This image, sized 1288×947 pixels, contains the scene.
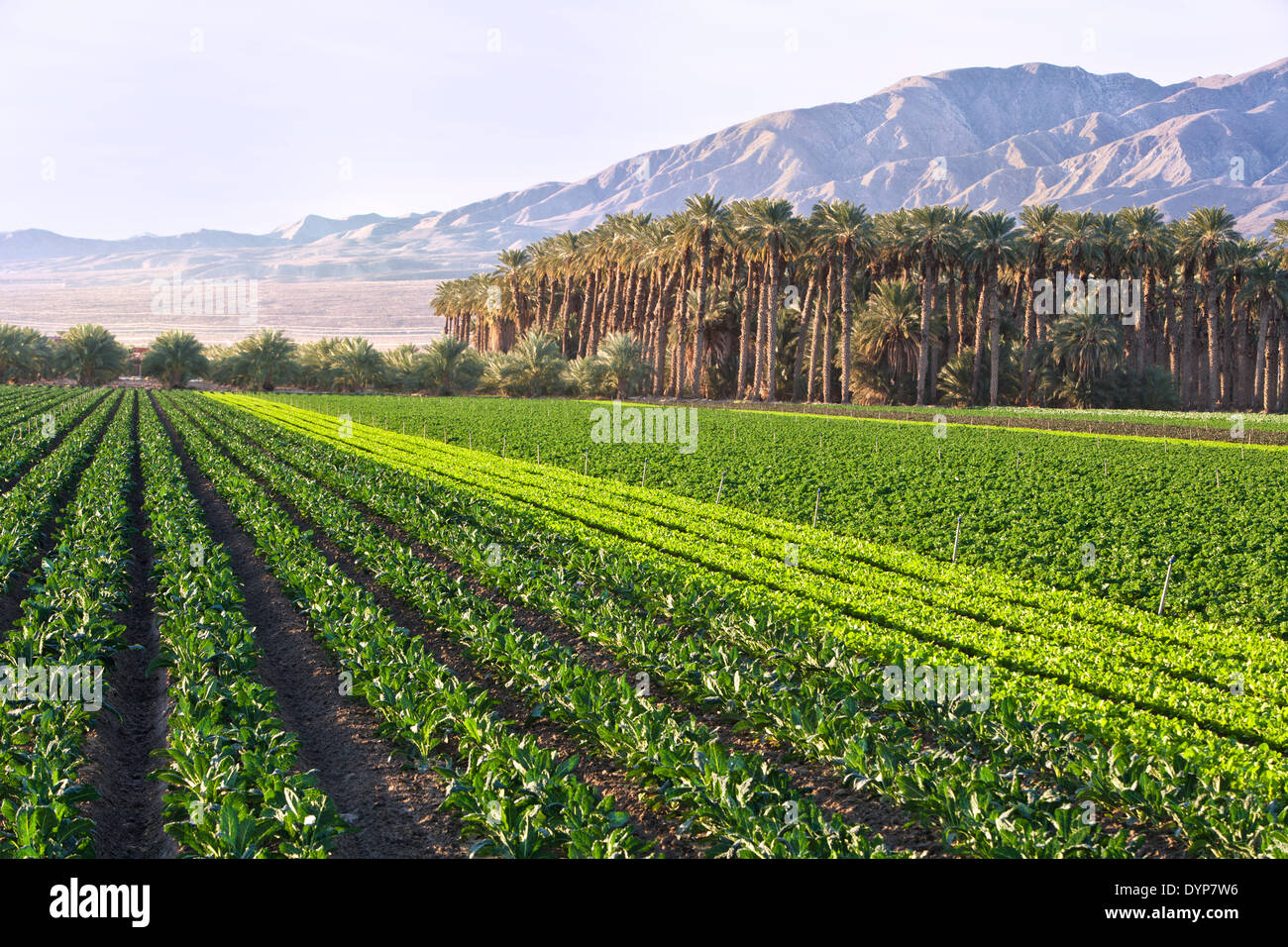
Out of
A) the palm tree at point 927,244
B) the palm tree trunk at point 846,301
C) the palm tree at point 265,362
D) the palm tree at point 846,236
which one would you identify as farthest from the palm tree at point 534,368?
the palm tree at point 927,244

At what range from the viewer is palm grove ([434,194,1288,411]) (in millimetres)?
71125

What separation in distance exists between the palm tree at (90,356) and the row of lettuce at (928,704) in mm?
93139

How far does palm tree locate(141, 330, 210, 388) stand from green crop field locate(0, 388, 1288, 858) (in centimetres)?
8263

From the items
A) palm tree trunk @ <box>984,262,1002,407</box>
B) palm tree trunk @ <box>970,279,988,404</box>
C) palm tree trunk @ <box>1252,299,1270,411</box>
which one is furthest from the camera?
palm tree trunk @ <box>1252,299,1270,411</box>

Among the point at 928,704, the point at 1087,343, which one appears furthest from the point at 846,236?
the point at 928,704

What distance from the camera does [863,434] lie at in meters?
44.0

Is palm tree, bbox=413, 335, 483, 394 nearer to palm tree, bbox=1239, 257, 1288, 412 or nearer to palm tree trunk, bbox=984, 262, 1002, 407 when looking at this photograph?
palm tree trunk, bbox=984, 262, 1002, 407

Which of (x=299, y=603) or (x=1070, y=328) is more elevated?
(x=1070, y=328)

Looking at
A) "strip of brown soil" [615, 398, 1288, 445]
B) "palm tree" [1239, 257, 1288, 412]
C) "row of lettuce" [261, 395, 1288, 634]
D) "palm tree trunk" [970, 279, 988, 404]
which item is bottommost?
"row of lettuce" [261, 395, 1288, 634]

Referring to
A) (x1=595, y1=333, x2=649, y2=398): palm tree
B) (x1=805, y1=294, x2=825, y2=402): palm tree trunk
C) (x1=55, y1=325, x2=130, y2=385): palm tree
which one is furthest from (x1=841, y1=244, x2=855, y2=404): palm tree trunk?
(x1=55, y1=325, x2=130, y2=385): palm tree

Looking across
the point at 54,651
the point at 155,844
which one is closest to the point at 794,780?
the point at 155,844
